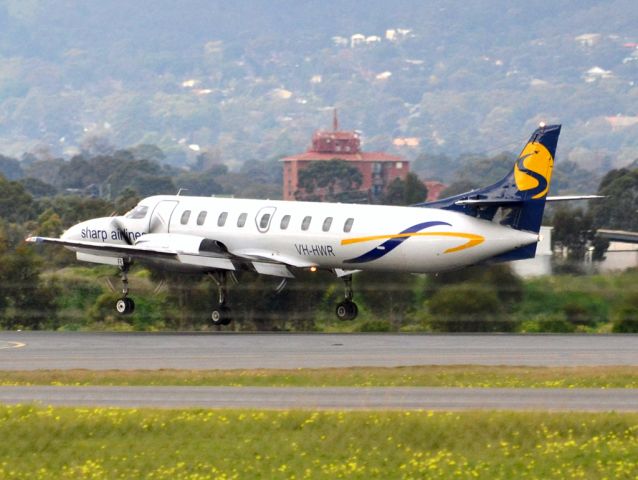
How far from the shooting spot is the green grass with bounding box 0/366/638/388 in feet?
96.6

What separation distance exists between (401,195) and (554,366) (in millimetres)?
85514

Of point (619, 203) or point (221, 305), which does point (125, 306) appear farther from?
point (619, 203)

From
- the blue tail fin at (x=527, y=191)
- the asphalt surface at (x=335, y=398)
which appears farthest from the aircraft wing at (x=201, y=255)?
the asphalt surface at (x=335, y=398)

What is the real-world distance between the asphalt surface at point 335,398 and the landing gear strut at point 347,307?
18231 millimetres

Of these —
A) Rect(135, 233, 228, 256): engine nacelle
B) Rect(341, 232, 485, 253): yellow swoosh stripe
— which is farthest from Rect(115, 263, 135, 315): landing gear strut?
Rect(341, 232, 485, 253): yellow swoosh stripe

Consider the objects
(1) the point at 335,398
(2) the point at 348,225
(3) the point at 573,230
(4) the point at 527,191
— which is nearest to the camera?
(1) the point at 335,398

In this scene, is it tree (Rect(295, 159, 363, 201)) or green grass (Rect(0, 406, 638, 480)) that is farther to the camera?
tree (Rect(295, 159, 363, 201))

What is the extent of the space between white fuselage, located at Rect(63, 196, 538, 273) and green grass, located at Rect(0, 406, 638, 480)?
2001 centimetres

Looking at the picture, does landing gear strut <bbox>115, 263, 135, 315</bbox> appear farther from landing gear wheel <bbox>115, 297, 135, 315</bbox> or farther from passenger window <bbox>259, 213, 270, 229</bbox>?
passenger window <bbox>259, 213, 270, 229</bbox>

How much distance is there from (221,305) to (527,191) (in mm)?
10785

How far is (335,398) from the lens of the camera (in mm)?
25812

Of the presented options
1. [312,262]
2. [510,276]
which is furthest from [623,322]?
[312,262]

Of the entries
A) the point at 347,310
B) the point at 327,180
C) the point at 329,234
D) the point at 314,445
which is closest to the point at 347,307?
the point at 347,310

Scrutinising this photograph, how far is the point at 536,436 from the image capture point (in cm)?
2198
